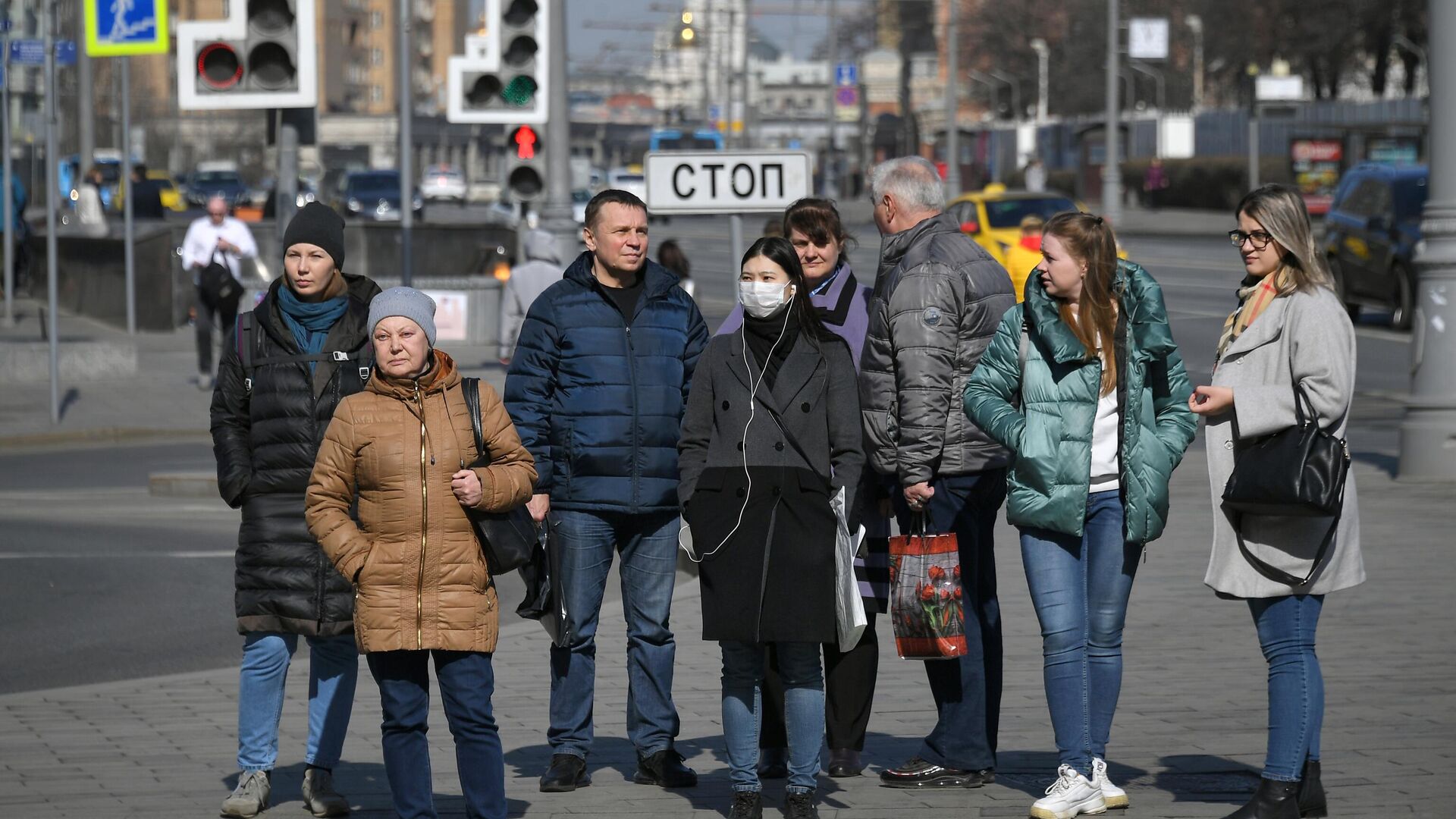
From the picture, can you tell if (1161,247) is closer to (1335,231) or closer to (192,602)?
(1335,231)

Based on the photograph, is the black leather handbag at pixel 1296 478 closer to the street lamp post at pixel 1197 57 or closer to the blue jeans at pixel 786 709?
the blue jeans at pixel 786 709

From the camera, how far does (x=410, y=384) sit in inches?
207

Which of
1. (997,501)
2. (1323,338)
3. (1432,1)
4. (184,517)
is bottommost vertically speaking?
(184,517)

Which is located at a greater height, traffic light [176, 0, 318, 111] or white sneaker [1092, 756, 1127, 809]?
traffic light [176, 0, 318, 111]

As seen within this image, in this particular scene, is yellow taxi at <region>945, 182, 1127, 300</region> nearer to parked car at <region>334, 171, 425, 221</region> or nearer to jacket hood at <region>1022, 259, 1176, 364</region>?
jacket hood at <region>1022, 259, 1176, 364</region>

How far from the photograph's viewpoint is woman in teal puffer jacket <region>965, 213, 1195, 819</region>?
5594mm

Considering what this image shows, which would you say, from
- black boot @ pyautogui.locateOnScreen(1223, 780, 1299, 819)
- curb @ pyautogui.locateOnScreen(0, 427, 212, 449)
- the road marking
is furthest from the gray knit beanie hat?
curb @ pyautogui.locateOnScreen(0, 427, 212, 449)

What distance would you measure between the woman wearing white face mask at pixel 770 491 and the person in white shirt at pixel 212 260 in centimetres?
1346

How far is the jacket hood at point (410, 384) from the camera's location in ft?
17.2

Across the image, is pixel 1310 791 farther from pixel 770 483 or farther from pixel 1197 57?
pixel 1197 57

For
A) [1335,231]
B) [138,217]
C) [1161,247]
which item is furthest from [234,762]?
[1161,247]

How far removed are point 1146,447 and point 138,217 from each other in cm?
3047

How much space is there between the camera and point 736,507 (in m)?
5.63

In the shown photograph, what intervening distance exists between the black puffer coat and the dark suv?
62.6ft
